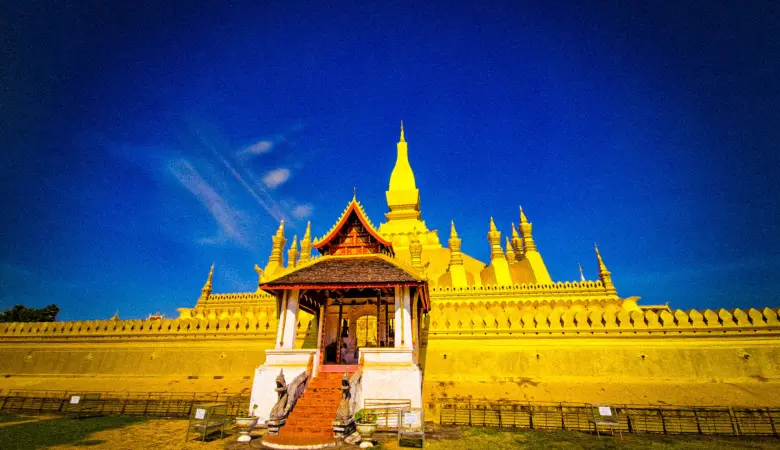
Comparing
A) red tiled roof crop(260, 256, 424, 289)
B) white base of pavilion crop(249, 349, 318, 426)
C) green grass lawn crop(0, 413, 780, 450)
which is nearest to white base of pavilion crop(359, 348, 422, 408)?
green grass lawn crop(0, 413, 780, 450)

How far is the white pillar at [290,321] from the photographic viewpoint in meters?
13.2

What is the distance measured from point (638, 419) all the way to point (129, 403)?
66.7ft

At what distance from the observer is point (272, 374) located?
1234cm

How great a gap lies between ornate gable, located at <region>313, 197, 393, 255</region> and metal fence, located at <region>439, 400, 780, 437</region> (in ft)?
24.1

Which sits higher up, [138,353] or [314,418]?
[138,353]

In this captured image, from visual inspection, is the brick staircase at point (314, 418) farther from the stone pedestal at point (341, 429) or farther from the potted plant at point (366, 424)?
the potted plant at point (366, 424)

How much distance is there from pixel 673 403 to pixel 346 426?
1307cm

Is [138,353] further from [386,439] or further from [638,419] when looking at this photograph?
[638,419]

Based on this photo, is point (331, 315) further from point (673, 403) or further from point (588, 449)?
point (673, 403)

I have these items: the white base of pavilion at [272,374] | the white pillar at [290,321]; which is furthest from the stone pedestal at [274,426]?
the white pillar at [290,321]

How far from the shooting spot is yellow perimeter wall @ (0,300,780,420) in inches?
580

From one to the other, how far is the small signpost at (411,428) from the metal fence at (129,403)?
7410mm

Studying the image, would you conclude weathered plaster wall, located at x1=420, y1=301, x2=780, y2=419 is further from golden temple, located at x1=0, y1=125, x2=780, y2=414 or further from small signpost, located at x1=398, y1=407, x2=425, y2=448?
small signpost, located at x1=398, y1=407, x2=425, y2=448

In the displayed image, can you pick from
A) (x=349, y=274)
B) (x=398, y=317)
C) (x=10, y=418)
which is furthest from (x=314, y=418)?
(x=10, y=418)
